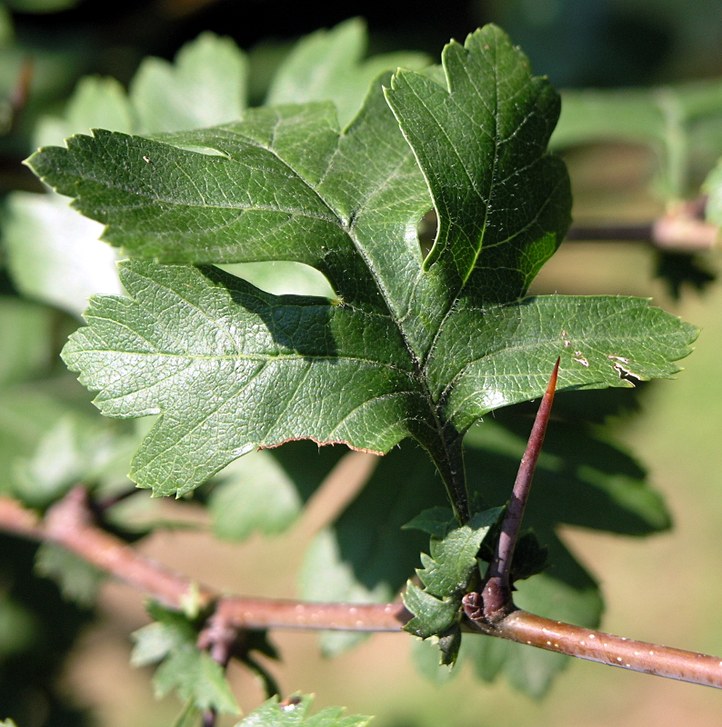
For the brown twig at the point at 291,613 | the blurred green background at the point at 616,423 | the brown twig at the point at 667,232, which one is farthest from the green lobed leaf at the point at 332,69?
the brown twig at the point at 291,613

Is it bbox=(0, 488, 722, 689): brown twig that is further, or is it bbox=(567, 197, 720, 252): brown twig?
bbox=(567, 197, 720, 252): brown twig

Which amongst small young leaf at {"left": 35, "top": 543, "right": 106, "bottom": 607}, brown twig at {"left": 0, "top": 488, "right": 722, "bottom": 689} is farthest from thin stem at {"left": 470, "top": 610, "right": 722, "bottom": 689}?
small young leaf at {"left": 35, "top": 543, "right": 106, "bottom": 607}

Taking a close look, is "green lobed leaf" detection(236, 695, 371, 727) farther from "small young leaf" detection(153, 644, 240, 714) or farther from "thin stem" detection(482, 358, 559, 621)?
"thin stem" detection(482, 358, 559, 621)

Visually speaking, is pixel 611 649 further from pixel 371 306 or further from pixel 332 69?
pixel 332 69

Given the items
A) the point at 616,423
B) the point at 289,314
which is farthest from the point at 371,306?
the point at 616,423

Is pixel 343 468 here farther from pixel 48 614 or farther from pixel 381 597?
pixel 381 597

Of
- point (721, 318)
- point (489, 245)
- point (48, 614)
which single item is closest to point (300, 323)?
point (489, 245)
